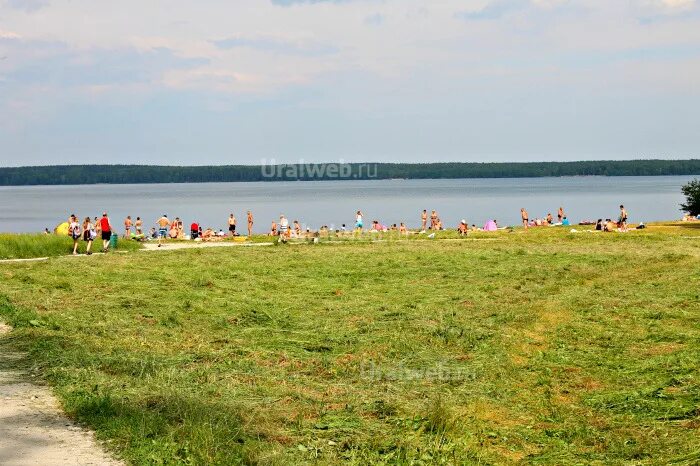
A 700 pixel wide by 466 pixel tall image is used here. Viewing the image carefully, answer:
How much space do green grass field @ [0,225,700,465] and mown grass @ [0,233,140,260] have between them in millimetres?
5592

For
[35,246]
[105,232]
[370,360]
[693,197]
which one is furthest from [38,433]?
[693,197]

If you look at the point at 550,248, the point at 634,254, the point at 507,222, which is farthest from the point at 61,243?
the point at 507,222

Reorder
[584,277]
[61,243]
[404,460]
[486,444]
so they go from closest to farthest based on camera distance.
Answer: [404,460], [486,444], [584,277], [61,243]

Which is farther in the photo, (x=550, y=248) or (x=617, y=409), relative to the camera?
(x=550, y=248)

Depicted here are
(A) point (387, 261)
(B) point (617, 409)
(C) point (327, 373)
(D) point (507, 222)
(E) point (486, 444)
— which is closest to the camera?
(E) point (486, 444)

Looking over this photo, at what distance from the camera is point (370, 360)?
45.3ft

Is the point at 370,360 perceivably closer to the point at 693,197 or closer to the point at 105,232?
the point at 105,232

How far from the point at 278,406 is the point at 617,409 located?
416 cm

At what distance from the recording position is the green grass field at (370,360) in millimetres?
9406

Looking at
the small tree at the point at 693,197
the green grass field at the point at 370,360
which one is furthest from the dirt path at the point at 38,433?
the small tree at the point at 693,197

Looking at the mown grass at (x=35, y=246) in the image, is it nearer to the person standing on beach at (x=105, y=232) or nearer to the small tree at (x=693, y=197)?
the person standing on beach at (x=105, y=232)

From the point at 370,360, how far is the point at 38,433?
231 inches

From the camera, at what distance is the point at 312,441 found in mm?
9320

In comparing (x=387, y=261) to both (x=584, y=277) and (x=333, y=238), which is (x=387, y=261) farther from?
(x=333, y=238)
